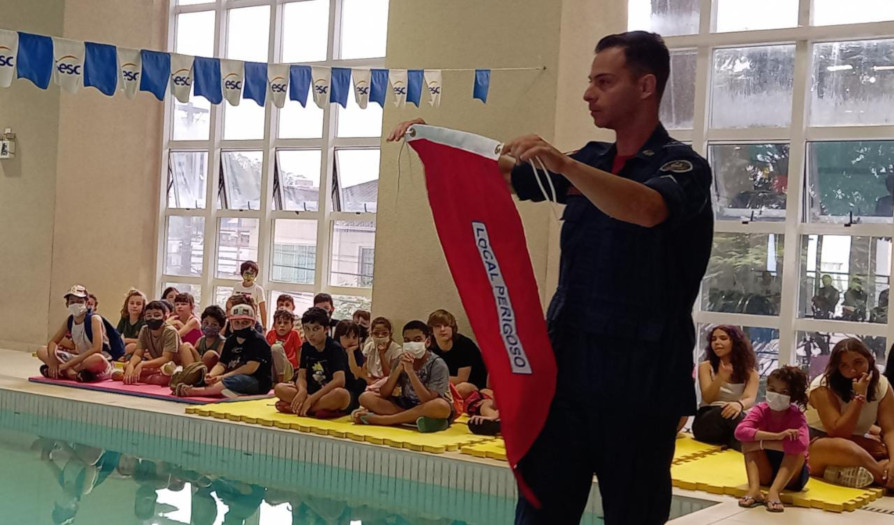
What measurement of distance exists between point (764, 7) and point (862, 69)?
1123 millimetres

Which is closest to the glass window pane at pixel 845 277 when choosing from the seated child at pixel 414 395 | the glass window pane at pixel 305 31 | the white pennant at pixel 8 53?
the seated child at pixel 414 395

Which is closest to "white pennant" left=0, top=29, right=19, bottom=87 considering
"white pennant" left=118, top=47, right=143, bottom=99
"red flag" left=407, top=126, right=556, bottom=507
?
"white pennant" left=118, top=47, right=143, bottom=99

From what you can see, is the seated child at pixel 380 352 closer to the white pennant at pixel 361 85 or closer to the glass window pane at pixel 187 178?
the white pennant at pixel 361 85

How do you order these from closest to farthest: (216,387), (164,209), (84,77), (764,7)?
(84,77)
(216,387)
(764,7)
(164,209)

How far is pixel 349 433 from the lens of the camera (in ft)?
25.2

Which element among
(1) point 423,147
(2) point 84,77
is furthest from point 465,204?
(2) point 84,77

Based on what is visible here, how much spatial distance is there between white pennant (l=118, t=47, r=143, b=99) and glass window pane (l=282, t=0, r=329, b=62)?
14.9 ft

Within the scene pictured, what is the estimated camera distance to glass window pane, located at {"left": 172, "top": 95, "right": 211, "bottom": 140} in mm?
14305

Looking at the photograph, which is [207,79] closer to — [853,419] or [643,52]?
[853,419]

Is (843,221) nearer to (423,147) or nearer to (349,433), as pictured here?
(349,433)

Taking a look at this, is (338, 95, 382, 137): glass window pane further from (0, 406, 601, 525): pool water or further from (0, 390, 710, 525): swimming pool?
(0, 406, 601, 525): pool water

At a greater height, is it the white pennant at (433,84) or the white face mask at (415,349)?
the white pennant at (433,84)

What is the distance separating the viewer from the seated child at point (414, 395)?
8.08 metres

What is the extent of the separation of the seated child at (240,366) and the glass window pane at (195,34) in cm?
587
